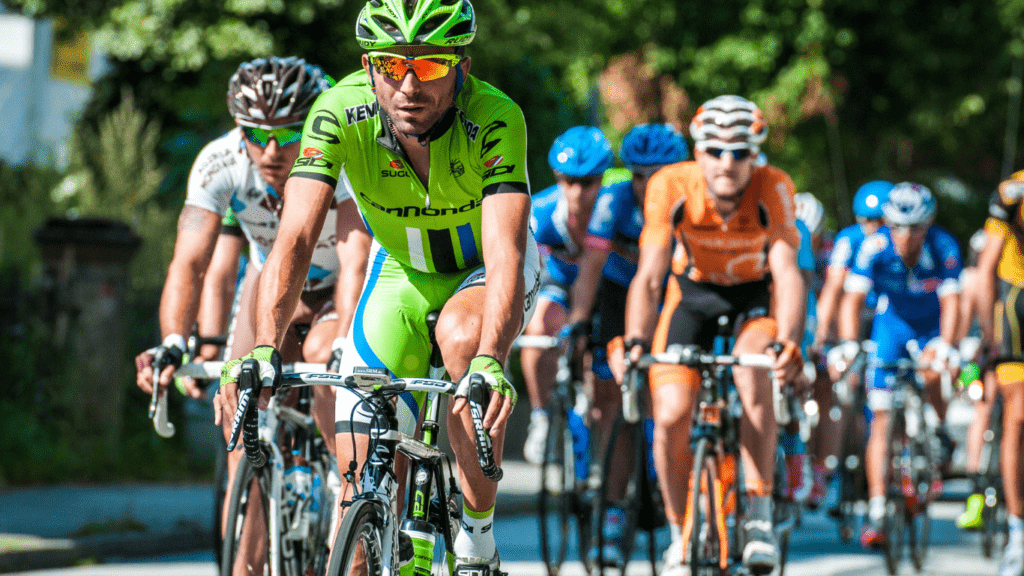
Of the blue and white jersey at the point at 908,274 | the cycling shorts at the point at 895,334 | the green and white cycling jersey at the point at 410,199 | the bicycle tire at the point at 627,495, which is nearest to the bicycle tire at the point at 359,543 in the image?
the green and white cycling jersey at the point at 410,199

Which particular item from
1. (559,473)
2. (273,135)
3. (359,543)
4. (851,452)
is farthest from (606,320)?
(359,543)

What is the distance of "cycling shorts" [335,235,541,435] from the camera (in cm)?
428

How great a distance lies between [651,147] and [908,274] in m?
3.18

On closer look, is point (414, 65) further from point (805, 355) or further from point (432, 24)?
point (805, 355)

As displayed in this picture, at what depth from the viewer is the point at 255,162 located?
5.68 metres

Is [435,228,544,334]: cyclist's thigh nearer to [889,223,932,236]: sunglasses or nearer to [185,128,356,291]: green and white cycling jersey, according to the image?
[185,128,356,291]: green and white cycling jersey

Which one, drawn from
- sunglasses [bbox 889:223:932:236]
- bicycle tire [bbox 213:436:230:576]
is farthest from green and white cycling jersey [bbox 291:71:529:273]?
sunglasses [bbox 889:223:932:236]

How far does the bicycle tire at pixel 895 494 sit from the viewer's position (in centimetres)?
890

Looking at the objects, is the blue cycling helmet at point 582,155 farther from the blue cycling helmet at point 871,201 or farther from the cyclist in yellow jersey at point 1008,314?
the blue cycling helmet at point 871,201

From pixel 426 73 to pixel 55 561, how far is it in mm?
4936

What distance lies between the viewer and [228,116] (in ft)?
53.4

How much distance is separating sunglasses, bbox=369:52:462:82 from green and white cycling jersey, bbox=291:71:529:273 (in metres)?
0.18

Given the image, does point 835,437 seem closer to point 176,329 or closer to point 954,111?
point 176,329

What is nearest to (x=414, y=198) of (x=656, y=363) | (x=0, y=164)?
(x=656, y=363)
